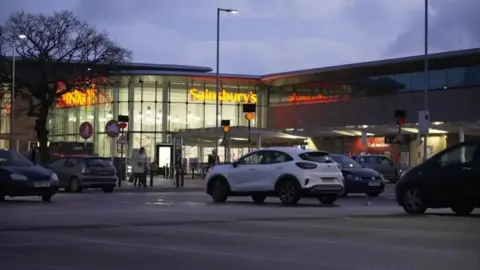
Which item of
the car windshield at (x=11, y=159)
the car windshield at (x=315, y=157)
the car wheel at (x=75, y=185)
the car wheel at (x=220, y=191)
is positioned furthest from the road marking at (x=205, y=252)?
the car wheel at (x=75, y=185)

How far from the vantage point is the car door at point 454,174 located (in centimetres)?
1733

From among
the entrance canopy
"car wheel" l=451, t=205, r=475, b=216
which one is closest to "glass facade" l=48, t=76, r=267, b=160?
the entrance canopy

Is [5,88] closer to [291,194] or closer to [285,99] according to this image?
[285,99]

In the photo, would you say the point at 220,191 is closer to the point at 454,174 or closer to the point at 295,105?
the point at 454,174

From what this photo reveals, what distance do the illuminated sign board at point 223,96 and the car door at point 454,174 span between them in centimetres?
4747

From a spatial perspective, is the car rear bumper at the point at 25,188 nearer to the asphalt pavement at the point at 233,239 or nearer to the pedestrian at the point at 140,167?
the asphalt pavement at the point at 233,239

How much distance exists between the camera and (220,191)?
2367cm

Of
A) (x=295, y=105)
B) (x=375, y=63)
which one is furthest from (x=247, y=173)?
(x=295, y=105)

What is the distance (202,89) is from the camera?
6619cm

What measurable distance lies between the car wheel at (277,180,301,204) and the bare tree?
2916 centimetres

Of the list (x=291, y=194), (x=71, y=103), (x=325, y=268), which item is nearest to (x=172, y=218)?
(x=291, y=194)

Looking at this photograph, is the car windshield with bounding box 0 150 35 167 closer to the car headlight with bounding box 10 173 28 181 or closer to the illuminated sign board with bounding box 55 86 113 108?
the car headlight with bounding box 10 173 28 181

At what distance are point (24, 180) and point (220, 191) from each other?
544 centimetres

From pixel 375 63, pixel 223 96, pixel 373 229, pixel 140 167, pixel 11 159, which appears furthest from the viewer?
pixel 223 96
